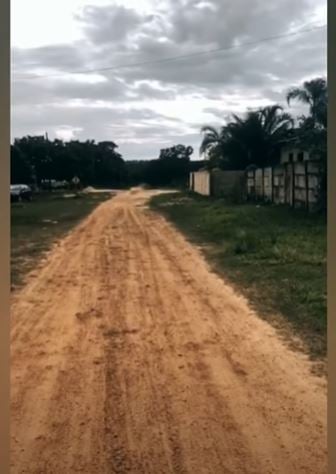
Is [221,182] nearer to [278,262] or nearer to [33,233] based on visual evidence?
[33,233]

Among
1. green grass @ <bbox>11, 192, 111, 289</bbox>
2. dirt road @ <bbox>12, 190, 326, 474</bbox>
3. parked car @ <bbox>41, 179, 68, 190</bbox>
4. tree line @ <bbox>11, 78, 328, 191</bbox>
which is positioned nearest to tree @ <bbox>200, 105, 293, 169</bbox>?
tree line @ <bbox>11, 78, 328, 191</bbox>

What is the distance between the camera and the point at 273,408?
3.79 meters

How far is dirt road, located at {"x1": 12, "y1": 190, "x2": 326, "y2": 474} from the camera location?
3.10m

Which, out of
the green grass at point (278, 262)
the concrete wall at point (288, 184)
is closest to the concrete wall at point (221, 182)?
the concrete wall at point (288, 184)

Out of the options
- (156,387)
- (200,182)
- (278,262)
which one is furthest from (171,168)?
(156,387)

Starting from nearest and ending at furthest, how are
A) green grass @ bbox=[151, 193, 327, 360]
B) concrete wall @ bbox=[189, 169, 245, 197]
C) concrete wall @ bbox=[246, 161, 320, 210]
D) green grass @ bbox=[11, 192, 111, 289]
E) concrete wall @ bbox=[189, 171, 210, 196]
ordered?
green grass @ bbox=[151, 193, 327, 360] → green grass @ bbox=[11, 192, 111, 289] → concrete wall @ bbox=[246, 161, 320, 210] → concrete wall @ bbox=[189, 169, 245, 197] → concrete wall @ bbox=[189, 171, 210, 196]

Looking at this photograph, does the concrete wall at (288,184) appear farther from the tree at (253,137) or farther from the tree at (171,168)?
the tree at (171,168)

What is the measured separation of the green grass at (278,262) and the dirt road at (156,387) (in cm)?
32

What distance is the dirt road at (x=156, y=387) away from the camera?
10.2 feet

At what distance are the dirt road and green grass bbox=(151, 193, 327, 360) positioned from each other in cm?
32

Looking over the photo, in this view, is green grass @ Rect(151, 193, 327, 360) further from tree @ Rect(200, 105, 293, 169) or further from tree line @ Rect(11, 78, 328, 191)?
tree @ Rect(200, 105, 293, 169)

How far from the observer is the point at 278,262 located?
32.5 feet

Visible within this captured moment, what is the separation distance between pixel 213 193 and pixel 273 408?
1252 inches

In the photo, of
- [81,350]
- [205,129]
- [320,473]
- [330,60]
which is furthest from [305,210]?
[205,129]
